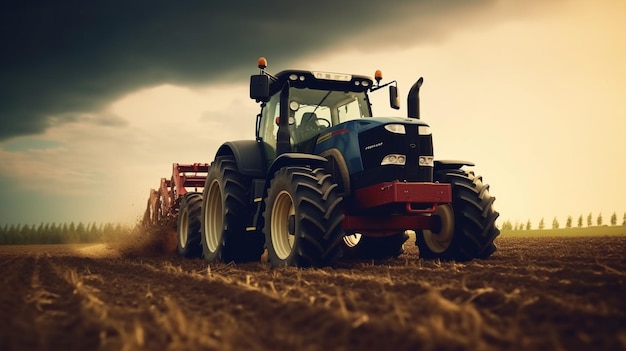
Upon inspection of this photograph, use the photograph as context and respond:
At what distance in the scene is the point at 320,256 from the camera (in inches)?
260

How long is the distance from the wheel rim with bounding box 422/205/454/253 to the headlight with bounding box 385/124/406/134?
4.39 feet

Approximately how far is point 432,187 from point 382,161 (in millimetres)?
665

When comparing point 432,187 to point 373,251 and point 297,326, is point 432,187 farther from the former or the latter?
point 297,326

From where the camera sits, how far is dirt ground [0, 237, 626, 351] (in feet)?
9.58

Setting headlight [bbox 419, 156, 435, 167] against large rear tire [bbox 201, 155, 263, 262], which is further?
large rear tire [bbox 201, 155, 263, 262]

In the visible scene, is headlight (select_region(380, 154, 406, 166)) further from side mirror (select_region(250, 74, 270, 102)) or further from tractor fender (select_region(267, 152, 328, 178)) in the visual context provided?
side mirror (select_region(250, 74, 270, 102))

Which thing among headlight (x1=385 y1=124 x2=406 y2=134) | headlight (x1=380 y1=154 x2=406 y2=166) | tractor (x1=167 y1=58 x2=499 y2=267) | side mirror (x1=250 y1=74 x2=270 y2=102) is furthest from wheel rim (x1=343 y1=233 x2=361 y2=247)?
side mirror (x1=250 y1=74 x2=270 y2=102)

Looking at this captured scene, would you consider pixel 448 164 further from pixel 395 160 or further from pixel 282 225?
pixel 282 225

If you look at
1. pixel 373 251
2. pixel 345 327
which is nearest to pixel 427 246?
pixel 373 251

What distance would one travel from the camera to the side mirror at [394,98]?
8.46 metres

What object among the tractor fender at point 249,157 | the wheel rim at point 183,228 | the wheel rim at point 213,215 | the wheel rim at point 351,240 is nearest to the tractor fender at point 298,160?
the tractor fender at point 249,157

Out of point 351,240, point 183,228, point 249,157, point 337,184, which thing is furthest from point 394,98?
point 183,228

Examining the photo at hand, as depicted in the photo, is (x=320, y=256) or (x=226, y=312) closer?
(x=226, y=312)

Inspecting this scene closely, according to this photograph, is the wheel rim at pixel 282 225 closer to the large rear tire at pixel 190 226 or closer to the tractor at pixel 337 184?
the tractor at pixel 337 184
